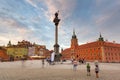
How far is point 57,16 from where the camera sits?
5394cm

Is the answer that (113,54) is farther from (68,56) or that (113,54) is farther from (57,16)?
(57,16)

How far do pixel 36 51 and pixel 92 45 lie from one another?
50879 millimetres

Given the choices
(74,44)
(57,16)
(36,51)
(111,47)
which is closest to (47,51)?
(36,51)

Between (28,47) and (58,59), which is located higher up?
(28,47)

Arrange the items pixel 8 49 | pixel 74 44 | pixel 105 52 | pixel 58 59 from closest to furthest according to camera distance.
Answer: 1. pixel 58 59
2. pixel 105 52
3. pixel 8 49
4. pixel 74 44

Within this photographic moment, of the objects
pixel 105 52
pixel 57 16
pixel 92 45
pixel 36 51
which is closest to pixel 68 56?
pixel 36 51

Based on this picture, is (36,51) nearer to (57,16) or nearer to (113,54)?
(113,54)

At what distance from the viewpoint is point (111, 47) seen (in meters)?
108

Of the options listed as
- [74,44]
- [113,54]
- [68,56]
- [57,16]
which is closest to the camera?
[57,16]

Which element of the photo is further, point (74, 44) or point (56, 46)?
point (74, 44)

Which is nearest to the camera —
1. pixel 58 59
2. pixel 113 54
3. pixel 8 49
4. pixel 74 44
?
pixel 58 59

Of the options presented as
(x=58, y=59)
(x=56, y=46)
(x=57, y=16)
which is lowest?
(x=58, y=59)

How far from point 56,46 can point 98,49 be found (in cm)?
6096

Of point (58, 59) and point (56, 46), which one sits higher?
point (56, 46)
